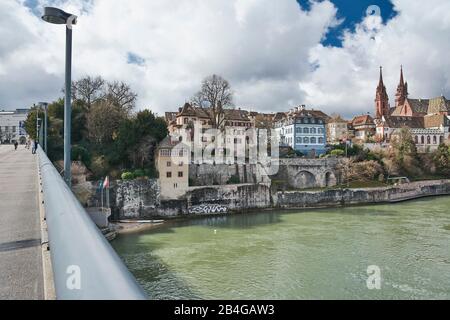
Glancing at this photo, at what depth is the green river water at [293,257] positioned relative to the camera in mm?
14281

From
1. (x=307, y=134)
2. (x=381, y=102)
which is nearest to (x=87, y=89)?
(x=307, y=134)

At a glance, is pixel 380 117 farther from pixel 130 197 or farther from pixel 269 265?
pixel 269 265

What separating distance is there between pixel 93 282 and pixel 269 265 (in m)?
16.4

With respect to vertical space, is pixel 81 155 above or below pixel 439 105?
below

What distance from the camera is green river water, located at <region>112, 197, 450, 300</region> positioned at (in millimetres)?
14281

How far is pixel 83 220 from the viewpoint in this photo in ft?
8.14

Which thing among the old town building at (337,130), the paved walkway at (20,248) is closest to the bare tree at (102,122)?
the paved walkway at (20,248)

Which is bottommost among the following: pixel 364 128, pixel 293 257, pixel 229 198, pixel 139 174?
pixel 293 257

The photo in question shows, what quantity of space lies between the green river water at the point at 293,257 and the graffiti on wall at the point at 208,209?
7.05 feet

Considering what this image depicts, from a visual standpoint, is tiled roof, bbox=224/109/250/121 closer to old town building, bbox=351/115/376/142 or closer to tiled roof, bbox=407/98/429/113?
old town building, bbox=351/115/376/142

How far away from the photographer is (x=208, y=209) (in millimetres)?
33062

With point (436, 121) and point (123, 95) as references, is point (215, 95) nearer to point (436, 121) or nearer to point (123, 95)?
point (123, 95)

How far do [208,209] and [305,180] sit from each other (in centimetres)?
1452
